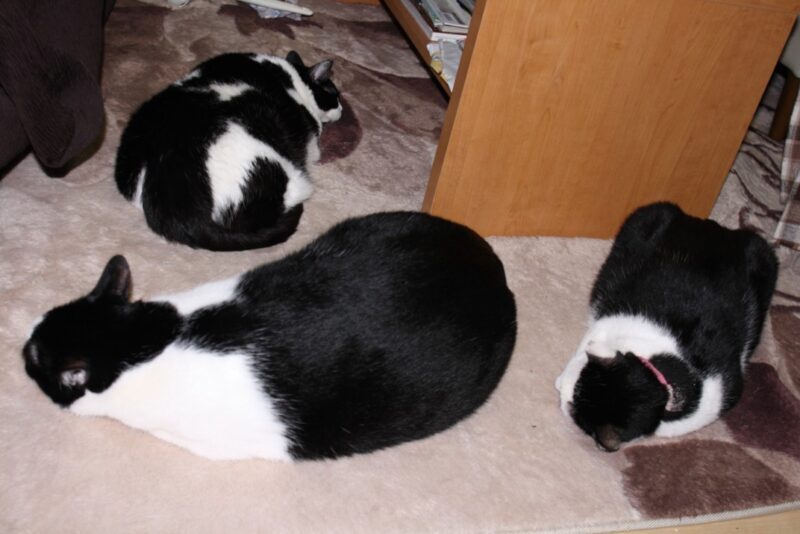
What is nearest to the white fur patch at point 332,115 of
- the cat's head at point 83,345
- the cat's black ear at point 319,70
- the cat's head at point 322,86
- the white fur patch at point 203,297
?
the cat's head at point 322,86

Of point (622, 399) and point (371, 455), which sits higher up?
point (622, 399)

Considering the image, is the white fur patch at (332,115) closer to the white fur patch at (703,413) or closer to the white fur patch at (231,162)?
the white fur patch at (231,162)

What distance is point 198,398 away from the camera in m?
1.29

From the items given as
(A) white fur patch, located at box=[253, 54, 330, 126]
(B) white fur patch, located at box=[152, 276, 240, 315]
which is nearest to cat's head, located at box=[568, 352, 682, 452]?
(B) white fur patch, located at box=[152, 276, 240, 315]

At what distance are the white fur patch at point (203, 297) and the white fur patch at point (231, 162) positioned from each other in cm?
28

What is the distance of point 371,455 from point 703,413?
2.35 ft

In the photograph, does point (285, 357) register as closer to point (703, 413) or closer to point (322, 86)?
point (703, 413)

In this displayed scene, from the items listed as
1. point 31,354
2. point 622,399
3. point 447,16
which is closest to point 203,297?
point 31,354

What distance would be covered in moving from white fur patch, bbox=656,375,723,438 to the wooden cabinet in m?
0.66

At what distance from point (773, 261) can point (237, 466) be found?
138 centimetres

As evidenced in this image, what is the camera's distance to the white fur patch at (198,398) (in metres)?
1.30

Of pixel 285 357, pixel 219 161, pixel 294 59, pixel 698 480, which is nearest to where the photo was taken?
pixel 285 357

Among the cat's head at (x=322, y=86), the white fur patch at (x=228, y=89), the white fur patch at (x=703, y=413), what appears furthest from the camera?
the cat's head at (x=322, y=86)

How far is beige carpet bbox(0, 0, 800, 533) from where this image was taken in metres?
1.34
